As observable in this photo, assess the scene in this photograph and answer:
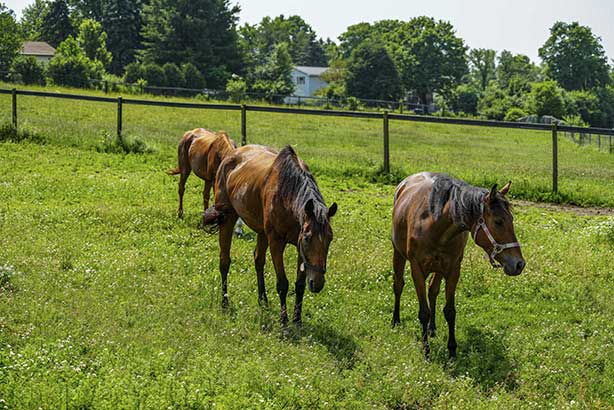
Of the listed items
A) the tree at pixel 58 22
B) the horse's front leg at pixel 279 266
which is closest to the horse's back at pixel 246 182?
the horse's front leg at pixel 279 266

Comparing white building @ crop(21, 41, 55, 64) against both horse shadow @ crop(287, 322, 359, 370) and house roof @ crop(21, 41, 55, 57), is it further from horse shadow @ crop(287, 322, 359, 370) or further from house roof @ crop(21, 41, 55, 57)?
horse shadow @ crop(287, 322, 359, 370)

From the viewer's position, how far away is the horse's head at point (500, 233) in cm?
570

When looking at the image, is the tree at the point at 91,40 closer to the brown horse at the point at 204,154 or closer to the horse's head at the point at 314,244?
the brown horse at the point at 204,154

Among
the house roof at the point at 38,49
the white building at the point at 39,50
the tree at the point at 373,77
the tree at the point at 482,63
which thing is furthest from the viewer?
the tree at the point at 482,63

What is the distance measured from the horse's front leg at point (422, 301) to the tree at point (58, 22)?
70244 millimetres

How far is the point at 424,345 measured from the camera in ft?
21.4

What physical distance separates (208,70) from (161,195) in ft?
149

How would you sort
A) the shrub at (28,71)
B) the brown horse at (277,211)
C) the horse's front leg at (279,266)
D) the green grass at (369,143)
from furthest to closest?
the shrub at (28,71) → the green grass at (369,143) → the horse's front leg at (279,266) → the brown horse at (277,211)

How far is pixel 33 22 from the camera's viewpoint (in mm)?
83250

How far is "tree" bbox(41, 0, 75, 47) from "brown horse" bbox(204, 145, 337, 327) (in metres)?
67.9

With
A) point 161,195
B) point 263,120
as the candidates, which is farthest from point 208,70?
point 161,195

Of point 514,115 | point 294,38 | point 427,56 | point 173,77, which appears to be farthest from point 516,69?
point 173,77

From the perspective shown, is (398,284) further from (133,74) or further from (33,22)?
(33,22)

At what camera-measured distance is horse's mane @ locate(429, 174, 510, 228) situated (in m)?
5.86
